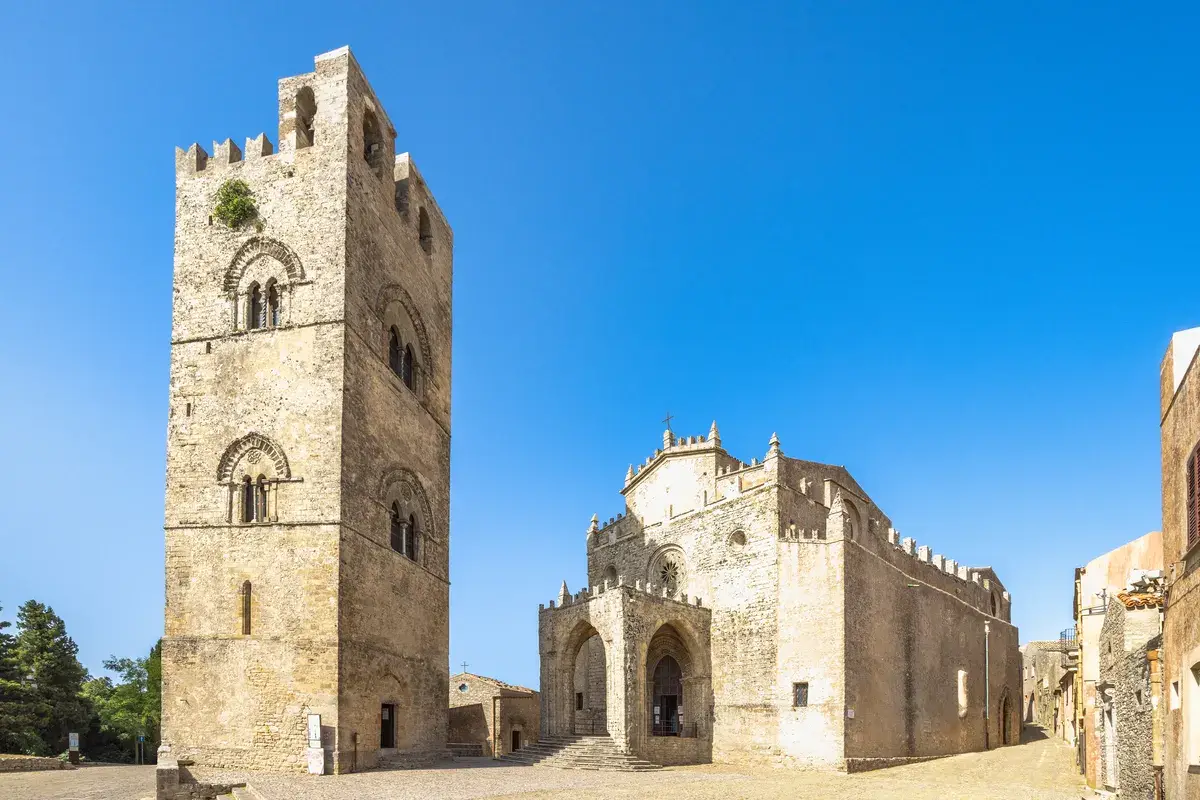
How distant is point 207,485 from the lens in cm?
2455

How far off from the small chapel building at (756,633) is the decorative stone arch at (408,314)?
333 inches

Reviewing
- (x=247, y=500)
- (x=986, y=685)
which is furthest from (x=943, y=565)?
(x=247, y=500)

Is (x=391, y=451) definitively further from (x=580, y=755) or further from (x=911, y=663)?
(x=911, y=663)

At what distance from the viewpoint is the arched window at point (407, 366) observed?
28938mm

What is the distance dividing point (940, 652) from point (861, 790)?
1394 cm

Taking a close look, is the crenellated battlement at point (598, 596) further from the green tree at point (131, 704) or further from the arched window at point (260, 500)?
the green tree at point (131, 704)

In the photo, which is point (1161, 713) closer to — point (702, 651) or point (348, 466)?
point (348, 466)

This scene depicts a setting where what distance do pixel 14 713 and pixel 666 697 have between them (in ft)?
76.4

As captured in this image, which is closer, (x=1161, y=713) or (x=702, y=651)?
(x=1161, y=713)

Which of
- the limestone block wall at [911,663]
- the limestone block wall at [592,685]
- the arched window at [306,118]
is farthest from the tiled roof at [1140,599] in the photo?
the limestone block wall at [592,685]

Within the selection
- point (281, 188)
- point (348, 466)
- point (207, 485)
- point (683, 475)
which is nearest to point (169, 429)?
point (207, 485)

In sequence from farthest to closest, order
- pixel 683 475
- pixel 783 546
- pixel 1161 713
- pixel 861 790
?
pixel 683 475
pixel 783 546
pixel 861 790
pixel 1161 713

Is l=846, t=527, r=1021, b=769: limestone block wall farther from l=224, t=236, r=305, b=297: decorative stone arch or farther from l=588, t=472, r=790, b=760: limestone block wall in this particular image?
l=224, t=236, r=305, b=297: decorative stone arch

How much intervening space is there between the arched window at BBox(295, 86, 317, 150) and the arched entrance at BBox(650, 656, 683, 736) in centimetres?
1909
